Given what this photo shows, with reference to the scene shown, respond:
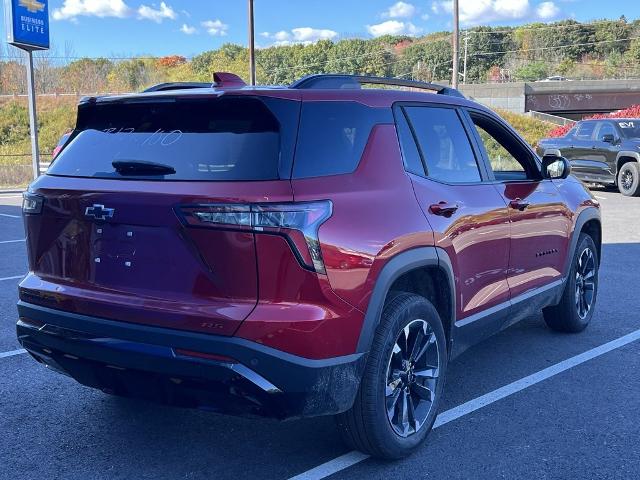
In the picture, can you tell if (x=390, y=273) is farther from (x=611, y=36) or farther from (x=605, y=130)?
(x=611, y=36)

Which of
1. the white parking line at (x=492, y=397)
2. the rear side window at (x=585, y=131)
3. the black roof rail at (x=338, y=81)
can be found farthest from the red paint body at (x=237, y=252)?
the rear side window at (x=585, y=131)

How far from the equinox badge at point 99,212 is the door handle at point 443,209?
1.57 meters

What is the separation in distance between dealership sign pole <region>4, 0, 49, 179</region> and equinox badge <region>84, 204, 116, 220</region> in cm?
1630

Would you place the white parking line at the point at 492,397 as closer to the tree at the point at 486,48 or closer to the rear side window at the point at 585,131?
the rear side window at the point at 585,131

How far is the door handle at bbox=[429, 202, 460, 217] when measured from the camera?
346 centimetres

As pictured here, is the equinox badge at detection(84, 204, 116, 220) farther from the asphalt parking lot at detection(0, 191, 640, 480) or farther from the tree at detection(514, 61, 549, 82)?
the tree at detection(514, 61, 549, 82)

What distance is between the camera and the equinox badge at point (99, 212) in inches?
115

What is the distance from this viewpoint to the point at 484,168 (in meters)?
4.25

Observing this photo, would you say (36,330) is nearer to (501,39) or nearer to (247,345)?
(247,345)

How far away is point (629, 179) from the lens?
53.2 ft

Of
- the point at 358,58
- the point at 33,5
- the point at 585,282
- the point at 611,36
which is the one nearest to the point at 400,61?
the point at 358,58

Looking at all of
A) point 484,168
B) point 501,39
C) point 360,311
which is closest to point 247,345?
point 360,311

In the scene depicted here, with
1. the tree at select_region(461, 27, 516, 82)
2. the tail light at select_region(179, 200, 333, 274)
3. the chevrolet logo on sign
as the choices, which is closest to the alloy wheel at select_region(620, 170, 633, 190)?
the tail light at select_region(179, 200, 333, 274)

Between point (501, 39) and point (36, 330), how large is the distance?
126 meters
